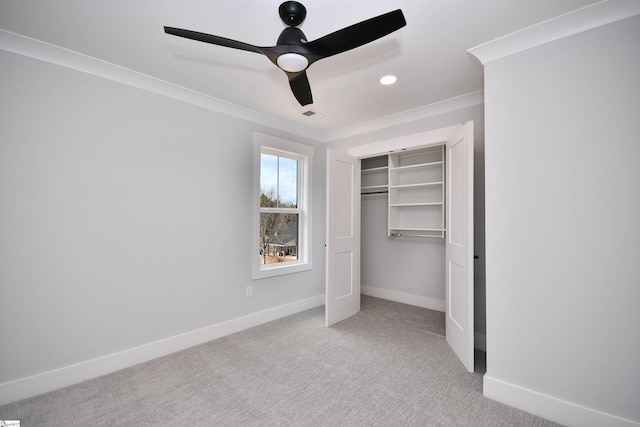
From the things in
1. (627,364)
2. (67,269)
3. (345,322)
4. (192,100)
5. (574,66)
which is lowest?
(345,322)

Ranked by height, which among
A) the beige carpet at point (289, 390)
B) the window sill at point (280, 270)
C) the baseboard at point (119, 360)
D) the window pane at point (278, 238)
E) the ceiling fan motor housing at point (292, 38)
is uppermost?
the ceiling fan motor housing at point (292, 38)

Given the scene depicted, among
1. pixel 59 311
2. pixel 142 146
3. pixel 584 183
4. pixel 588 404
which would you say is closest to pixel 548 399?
pixel 588 404

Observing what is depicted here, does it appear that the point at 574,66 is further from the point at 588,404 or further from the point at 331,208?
the point at 331,208

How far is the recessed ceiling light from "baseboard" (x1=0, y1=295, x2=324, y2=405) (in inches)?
111

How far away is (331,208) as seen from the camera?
3365 millimetres

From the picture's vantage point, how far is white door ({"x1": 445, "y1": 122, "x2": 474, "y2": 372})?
2307mm

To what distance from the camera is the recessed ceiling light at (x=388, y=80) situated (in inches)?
98.9

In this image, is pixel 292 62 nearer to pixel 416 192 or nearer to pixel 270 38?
pixel 270 38

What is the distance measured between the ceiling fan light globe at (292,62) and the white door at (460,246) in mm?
1521

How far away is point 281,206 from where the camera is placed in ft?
12.5

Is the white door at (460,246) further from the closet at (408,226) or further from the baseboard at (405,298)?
the baseboard at (405,298)

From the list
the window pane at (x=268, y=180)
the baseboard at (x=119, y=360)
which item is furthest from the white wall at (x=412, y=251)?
the baseboard at (x=119, y=360)

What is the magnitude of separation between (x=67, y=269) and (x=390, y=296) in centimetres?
381

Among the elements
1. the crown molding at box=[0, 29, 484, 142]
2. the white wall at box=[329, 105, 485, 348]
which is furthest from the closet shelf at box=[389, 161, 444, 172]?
the crown molding at box=[0, 29, 484, 142]
